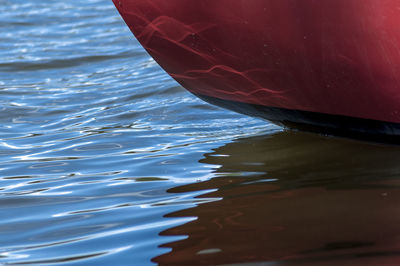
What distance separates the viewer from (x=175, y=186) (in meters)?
2.37

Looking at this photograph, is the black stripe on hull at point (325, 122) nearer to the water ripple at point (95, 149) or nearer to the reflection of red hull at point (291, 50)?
the reflection of red hull at point (291, 50)

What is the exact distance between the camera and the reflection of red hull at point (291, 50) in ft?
6.94

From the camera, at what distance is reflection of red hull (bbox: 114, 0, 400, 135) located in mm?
2115

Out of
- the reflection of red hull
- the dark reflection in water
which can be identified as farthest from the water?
the reflection of red hull

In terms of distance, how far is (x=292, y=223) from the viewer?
192 cm

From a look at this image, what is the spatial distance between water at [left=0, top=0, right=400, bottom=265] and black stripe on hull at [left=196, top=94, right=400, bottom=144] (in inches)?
3.1

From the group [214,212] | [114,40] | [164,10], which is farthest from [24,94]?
[214,212]

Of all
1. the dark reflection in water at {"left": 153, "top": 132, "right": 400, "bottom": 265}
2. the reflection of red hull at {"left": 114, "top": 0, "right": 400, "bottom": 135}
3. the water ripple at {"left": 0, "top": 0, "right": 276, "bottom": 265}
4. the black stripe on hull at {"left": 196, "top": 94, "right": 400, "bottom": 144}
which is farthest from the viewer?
the black stripe on hull at {"left": 196, "top": 94, "right": 400, "bottom": 144}

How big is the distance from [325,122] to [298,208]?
565 mm

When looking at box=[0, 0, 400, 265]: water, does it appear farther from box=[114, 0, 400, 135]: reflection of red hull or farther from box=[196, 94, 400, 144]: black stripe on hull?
box=[114, 0, 400, 135]: reflection of red hull

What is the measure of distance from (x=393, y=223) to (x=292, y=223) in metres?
0.26

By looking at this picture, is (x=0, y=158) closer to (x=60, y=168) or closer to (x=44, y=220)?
(x=60, y=168)

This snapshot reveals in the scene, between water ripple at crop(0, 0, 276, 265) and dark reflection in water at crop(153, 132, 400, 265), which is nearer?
dark reflection in water at crop(153, 132, 400, 265)

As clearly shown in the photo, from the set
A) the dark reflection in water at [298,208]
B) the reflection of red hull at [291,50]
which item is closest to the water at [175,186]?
the dark reflection in water at [298,208]
